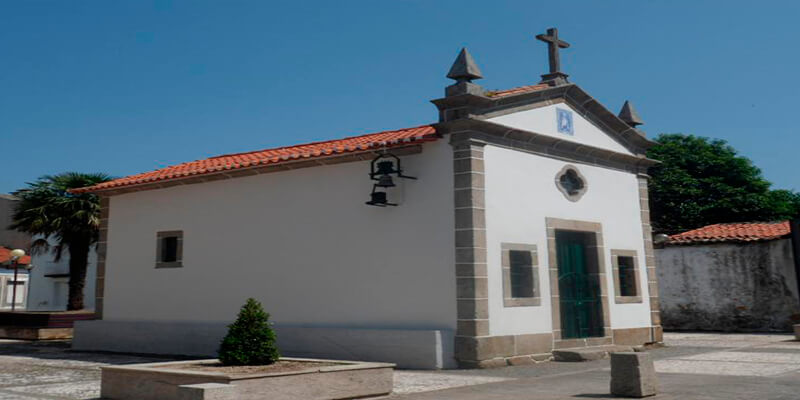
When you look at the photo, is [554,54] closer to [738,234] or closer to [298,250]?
[298,250]

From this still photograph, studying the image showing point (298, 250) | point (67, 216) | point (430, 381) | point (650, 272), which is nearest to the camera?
point (430, 381)

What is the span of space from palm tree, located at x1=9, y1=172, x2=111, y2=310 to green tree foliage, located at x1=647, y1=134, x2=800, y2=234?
21.8 meters

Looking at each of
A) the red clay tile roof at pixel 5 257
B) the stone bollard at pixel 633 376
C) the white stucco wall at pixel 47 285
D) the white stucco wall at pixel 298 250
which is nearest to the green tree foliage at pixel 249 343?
the white stucco wall at pixel 298 250

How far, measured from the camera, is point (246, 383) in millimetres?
7086

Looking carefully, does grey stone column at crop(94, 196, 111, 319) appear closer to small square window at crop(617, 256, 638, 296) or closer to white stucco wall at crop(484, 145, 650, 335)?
white stucco wall at crop(484, 145, 650, 335)

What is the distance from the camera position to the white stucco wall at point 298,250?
12073mm

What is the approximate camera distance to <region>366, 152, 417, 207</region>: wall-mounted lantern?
12.0 metres

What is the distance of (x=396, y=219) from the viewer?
1248 centimetres

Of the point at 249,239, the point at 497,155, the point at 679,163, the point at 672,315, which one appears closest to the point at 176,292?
the point at 249,239

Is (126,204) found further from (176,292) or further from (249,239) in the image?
(249,239)

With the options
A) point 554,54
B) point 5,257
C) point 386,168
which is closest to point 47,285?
point 5,257

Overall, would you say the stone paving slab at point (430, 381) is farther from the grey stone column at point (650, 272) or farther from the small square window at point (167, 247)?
the small square window at point (167, 247)

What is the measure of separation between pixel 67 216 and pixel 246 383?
17791mm

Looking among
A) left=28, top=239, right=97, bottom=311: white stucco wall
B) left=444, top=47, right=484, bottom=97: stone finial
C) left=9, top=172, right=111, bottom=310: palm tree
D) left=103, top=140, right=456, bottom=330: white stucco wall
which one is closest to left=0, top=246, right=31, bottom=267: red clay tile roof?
left=28, top=239, right=97, bottom=311: white stucco wall
